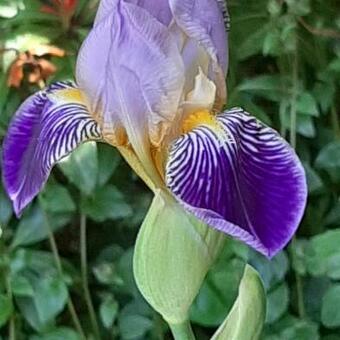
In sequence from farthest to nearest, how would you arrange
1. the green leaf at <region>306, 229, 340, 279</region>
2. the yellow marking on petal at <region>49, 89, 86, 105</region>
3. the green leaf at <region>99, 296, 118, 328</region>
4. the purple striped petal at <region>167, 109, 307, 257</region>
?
the green leaf at <region>99, 296, 118, 328</region> → the green leaf at <region>306, 229, 340, 279</region> → the yellow marking on petal at <region>49, 89, 86, 105</region> → the purple striped petal at <region>167, 109, 307, 257</region>

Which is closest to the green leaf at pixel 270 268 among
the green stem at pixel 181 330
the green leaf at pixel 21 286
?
the green leaf at pixel 21 286

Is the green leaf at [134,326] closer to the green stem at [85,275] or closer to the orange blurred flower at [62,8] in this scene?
the green stem at [85,275]

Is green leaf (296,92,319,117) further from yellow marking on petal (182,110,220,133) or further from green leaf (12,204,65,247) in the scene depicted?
yellow marking on petal (182,110,220,133)

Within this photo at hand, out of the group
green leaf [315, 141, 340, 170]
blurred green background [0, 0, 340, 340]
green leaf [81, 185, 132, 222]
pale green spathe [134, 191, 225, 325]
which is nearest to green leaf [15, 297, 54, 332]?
blurred green background [0, 0, 340, 340]

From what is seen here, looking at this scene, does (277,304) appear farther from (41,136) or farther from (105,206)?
(41,136)

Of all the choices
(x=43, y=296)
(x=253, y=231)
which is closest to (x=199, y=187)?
(x=253, y=231)

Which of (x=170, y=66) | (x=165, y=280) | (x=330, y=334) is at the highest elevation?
(x=170, y=66)

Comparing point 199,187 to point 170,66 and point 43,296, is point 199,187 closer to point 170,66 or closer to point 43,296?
point 170,66
